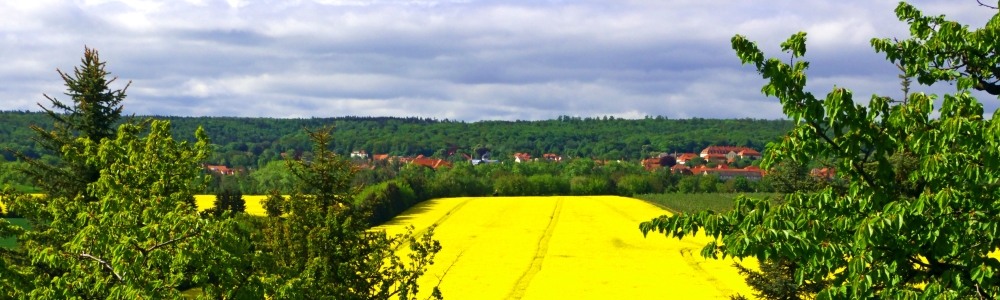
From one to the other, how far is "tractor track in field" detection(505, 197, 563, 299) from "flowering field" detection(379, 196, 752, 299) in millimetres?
45

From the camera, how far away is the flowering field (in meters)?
39.3

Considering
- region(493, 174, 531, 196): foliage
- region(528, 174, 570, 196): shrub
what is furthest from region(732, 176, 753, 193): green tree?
region(493, 174, 531, 196): foliage

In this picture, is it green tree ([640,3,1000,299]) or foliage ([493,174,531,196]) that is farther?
foliage ([493,174,531,196])

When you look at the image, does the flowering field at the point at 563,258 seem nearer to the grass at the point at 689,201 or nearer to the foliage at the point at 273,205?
the foliage at the point at 273,205

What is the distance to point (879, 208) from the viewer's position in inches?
289

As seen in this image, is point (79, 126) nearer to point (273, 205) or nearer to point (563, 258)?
point (273, 205)

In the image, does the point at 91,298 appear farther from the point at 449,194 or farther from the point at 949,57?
the point at 449,194

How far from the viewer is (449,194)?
4218 inches

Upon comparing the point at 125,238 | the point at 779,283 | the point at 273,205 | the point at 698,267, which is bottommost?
the point at 698,267

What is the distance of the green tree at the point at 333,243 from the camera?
15.3m

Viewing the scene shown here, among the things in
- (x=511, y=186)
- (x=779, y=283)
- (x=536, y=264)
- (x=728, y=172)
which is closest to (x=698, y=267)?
(x=536, y=264)

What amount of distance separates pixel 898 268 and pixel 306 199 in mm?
11953

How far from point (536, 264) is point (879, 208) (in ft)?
137

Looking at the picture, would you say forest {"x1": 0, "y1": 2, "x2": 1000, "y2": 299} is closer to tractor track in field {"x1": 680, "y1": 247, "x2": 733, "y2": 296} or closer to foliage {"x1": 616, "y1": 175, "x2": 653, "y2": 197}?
tractor track in field {"x1": 680, "y1": 247, "x2": 733, "y2": 296}
